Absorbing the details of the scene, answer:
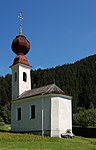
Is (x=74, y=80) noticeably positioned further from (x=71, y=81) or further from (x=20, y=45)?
(x=20, y=45)

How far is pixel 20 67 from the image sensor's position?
35594 millimetres

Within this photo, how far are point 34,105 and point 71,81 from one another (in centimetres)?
6393

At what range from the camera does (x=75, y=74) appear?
100000 millimetres

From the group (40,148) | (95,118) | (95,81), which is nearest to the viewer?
(40,148)

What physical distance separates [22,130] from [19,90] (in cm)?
492

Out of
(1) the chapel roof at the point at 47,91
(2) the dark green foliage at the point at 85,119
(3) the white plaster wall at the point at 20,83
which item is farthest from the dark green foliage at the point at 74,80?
(1) the chapel roof at the point at 47,91

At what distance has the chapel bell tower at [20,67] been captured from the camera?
3553 cm

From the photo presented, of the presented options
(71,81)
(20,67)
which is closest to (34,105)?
(20,67)

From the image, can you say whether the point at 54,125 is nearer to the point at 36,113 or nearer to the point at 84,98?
the point at 36,113

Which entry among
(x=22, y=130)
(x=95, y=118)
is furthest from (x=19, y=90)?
(x=95, y=118)

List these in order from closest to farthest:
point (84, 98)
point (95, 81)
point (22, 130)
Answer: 1. point (22, 130)
2. point (84, 98)
3. point (95, 81)

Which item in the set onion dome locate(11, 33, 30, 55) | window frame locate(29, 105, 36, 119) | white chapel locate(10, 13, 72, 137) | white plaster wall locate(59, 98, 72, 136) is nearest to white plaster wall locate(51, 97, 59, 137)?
white chapel locate(10, 13, 72, 137)

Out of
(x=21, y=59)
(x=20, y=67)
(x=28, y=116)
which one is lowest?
(x=28, y=116)

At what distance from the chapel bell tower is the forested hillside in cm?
4806
